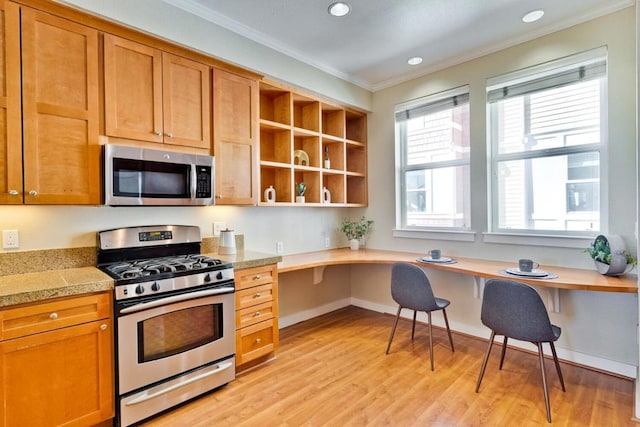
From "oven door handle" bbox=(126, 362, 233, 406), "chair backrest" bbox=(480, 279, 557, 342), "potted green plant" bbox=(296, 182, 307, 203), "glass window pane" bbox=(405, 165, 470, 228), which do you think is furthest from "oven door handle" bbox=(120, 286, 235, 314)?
"glass window pane" bbox=(405, 165, 470, 228)

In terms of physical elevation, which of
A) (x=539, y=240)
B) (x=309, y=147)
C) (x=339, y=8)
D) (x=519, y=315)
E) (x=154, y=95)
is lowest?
(x=519, y=315)

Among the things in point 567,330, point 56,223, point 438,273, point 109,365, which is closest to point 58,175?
point 56,223

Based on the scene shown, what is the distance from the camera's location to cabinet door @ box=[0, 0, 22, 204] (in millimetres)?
1835

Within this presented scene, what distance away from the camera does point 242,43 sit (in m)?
2.85

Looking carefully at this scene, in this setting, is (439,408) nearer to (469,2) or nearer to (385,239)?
(385,239)

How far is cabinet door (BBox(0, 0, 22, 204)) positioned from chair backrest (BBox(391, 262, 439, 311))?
8.85 ft

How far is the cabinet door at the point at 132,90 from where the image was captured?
2184 millimetres

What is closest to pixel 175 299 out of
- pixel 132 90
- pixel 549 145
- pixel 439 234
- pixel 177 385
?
pixel 177 385

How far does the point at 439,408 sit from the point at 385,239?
2.17 meters

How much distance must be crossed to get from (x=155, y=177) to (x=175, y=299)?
35.5 inches

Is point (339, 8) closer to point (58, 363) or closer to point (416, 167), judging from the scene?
point (416, 167)

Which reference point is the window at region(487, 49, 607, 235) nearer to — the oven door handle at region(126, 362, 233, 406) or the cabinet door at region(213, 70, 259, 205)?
the cabinet door at region(213, 70, 259, 205)

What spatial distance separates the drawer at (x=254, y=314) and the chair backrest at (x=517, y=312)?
1.66 m

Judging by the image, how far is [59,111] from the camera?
2.01 m
